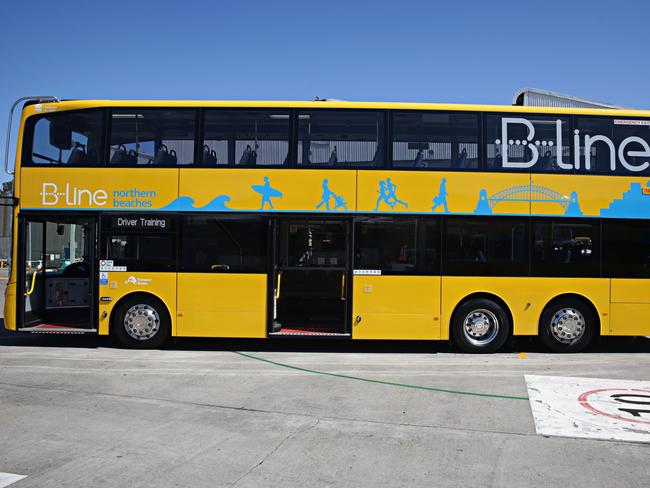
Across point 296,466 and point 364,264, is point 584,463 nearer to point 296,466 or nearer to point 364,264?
point 296,466

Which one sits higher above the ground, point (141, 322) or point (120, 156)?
point (120, 156)

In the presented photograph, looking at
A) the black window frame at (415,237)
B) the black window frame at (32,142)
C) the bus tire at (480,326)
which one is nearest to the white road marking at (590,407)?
the bus tire at (480,326)

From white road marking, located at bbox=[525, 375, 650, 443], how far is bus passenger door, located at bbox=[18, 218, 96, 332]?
7.46 meters

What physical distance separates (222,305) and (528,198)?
5.57 m

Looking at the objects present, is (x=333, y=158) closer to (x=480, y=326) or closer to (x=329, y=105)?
(x=329, y=105)

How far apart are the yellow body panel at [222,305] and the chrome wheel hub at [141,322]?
485 millimetres

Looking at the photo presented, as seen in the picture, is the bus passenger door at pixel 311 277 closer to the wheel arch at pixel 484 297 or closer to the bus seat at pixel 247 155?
the bus seat at pixel 247 155

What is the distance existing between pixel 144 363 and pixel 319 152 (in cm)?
451

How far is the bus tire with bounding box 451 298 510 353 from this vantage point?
10.3 metres

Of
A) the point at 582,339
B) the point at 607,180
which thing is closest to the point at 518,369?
the point at 582,339

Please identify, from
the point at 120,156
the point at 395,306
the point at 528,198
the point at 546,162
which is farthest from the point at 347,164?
the point at 120,156

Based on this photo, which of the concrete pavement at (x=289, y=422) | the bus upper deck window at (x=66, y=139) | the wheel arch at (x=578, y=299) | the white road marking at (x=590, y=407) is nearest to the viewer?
the concrete pavement at (x=289, y=422)

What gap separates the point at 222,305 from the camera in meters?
10.3

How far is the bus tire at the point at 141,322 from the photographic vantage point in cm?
1046
